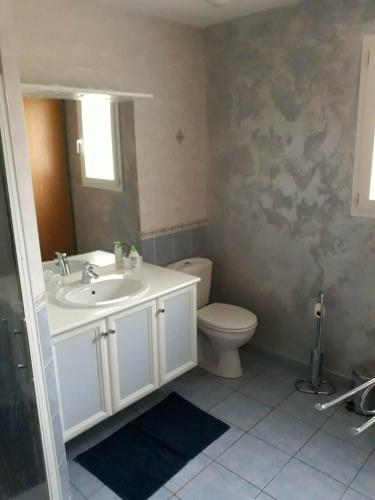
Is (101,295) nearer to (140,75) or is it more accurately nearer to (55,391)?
(55,391)

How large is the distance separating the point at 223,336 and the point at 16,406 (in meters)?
1.43

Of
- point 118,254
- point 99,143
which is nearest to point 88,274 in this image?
point 118,254

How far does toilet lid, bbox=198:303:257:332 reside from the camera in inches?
110

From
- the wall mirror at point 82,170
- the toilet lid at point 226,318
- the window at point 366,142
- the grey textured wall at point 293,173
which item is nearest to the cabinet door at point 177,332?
the toilet lid at point 226,318

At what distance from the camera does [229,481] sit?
6.81ft

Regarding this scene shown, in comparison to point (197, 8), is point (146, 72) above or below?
below

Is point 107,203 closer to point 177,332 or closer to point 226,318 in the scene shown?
point 177,332

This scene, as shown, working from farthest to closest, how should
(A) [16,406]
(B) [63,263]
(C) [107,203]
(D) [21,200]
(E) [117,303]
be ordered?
(C) [107,203] < (B) [63,263] < (E) [117,303] < (A) [16,406] < (D) [21,200]

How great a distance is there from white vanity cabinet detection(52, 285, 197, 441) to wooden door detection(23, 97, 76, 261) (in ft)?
2.11

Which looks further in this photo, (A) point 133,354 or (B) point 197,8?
(B) point 197,8

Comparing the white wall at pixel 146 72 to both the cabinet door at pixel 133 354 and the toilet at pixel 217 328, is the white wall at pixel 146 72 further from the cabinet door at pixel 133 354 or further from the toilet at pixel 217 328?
the cabinet door at pixel 133 354

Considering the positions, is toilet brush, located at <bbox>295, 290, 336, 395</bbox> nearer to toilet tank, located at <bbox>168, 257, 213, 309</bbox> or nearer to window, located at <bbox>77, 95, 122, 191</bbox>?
toilet tank, located at <bbox>168, 257, 213, 309</bbox>

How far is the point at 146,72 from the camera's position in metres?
2.69

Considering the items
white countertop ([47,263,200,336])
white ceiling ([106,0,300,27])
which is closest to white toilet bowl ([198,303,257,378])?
white countertop ([47,263,200,336])
